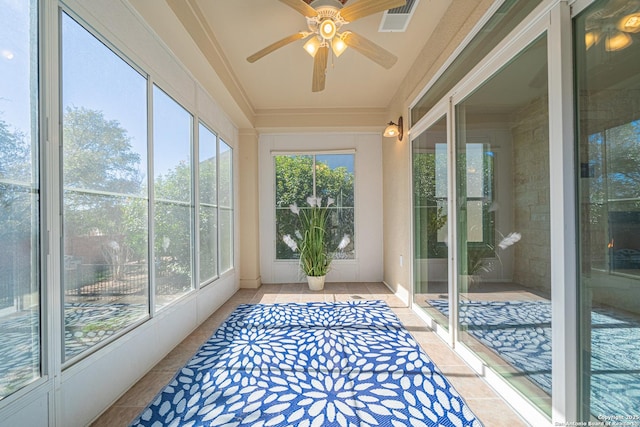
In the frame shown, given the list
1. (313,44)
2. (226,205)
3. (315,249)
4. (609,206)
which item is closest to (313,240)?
(315,249)

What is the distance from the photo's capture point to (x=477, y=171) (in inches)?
82.4

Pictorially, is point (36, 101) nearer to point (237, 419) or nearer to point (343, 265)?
point (237, 419)

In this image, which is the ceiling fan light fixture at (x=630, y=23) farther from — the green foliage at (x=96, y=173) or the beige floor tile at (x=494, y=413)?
the green foliage at (x=96, y=173)

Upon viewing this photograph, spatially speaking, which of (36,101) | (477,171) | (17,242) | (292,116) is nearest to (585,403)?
(477,171)

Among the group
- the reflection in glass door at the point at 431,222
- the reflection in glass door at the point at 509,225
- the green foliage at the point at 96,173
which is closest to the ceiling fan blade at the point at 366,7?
the reflection in glass door at the point at 509,225

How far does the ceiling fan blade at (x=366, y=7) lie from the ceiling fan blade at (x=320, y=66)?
0.34 m

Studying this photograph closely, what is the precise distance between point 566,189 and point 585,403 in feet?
2.94

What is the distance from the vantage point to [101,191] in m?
1.82

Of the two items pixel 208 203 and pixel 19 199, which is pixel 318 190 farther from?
pixel 19 199

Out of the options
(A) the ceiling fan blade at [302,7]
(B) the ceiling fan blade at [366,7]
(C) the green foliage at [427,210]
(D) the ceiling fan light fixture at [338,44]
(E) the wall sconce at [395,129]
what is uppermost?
(A) the ceiling fan blade at [302,7]

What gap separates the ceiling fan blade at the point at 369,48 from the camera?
7.47 feet

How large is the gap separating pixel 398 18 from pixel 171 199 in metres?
2.46

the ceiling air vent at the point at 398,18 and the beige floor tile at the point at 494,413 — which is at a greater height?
the ceiling air vent at the point at 398,18

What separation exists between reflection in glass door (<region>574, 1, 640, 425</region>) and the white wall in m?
3.81
